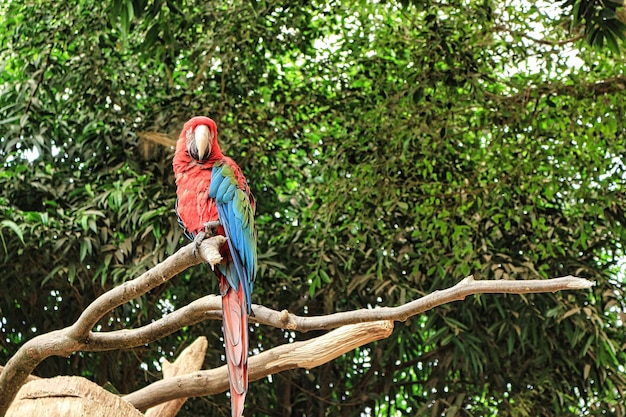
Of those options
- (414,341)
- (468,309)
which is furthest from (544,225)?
(414,341)

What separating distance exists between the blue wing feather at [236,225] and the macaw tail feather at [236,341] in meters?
0.02

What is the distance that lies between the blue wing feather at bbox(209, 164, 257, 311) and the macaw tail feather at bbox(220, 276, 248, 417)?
21 millimetres

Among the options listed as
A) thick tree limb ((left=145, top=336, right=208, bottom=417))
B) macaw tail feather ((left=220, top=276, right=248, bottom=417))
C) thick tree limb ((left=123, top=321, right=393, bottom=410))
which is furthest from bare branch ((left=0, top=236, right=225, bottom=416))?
thick tree limb ((left=145, top=336, right=208, bottom=417))

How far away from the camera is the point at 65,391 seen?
1.95 m

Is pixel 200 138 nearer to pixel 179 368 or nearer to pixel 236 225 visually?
pixel 236 225

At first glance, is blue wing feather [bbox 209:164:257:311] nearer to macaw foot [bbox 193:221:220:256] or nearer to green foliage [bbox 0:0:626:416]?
macaw foot [bbox 193:221:220:256]

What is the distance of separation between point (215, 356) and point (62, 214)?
816 millimetres

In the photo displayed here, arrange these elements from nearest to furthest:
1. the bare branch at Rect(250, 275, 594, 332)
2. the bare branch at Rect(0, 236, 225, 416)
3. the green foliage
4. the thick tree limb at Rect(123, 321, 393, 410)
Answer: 1. the bare branch at Rect(250, 275, 594, 332)
2. the bare branch at Rect(0, 236, 225, 416)
3. the thick tree limb at Rect(123, 321, 393, 410)
4. the green foliage

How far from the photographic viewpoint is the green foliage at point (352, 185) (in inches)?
123

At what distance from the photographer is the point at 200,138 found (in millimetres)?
1727

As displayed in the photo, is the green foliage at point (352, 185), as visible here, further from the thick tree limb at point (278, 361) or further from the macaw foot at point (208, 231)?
the macaw foot at point (208, 231)

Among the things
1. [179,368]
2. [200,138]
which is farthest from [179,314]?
[179,368]

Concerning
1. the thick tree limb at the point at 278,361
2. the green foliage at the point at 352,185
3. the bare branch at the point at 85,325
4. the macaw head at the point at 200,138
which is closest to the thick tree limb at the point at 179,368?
the thick tree limb at the point at 278,361

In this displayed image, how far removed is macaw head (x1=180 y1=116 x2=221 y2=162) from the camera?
173 centimetres
